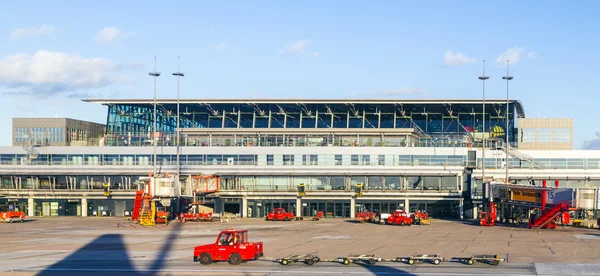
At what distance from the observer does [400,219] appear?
94625mm

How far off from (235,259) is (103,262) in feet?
30.5

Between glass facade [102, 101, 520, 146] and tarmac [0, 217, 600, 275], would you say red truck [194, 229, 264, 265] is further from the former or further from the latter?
glass facade [102, 101, 520, 146]

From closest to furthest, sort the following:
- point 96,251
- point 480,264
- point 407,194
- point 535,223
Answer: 1. point 480,264
2. point 96,251
3. point 535,223
4. point 407,194

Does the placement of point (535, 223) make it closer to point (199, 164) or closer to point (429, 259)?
point (429, 259)

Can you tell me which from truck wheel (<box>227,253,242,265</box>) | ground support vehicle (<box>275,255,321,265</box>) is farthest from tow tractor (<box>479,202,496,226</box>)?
truck wheel (<box>227,253,242,265</box>)

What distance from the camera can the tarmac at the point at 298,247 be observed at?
155ft

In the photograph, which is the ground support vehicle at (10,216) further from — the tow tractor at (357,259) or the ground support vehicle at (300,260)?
the tow tractor at (357,259)

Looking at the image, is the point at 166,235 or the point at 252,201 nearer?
the point at 166,235

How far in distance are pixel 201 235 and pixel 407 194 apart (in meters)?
42.4

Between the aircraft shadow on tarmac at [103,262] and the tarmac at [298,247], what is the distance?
62mm

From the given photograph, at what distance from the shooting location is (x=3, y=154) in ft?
394

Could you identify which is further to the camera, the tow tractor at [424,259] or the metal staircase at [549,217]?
the metal staircase at [549,217]

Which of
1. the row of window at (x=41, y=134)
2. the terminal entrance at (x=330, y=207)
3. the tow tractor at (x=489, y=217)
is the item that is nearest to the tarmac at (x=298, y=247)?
the tow tractor at (x=489, y=217)

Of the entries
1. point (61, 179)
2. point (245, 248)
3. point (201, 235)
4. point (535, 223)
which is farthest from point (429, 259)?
point (61, 179)
